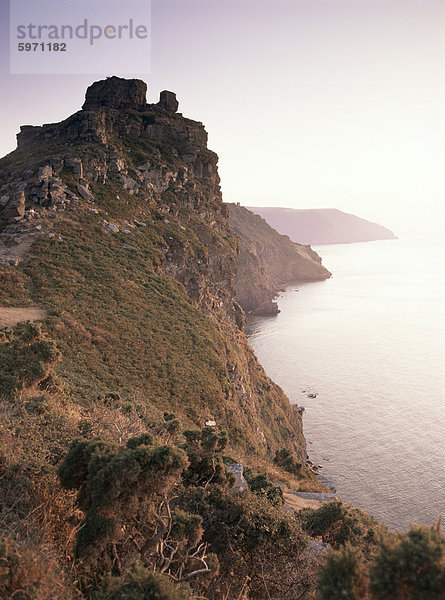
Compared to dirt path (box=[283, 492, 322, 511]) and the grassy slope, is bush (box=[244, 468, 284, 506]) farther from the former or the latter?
the grassy slope

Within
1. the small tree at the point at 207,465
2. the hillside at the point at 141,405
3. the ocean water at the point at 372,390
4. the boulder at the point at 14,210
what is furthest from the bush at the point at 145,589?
the boulder at the point at 14,210

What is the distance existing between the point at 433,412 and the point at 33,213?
2847 inches

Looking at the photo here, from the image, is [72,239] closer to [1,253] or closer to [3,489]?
[1,253]

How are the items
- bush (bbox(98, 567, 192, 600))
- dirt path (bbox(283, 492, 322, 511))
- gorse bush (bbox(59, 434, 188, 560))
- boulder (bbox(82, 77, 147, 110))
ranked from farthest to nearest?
1. boulder (bbox(82, 77, 147, 110))
2. dirt path (bbox(283, 492, 322, 511))
3. gorse bush (bbox(59, 434, 188, 560))
4. bush (bbox(98, 567, 192, 600))

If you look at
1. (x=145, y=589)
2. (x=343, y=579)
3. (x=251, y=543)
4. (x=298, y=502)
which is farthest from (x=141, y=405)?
(x=343, y=579)

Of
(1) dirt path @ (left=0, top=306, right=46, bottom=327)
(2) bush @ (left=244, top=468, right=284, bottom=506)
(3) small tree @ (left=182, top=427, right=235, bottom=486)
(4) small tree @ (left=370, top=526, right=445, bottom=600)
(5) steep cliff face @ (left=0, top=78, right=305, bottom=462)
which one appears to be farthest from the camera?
(5) steep cliff face @ (left=0, top=78, right=305, bottom=462)

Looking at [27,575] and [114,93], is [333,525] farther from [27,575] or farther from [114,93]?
[114,93]

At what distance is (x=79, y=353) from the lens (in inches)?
1115

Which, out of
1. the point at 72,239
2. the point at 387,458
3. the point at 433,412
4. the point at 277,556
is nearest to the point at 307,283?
the point at 433,412

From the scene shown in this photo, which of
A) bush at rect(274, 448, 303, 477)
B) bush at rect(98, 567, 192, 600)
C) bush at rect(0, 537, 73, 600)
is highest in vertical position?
bush at rect(0, 537, 73, 600)

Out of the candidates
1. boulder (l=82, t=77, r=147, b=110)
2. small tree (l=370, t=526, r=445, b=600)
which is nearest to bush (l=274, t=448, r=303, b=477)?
small tree (l=370, t=526, r=445, b=600)

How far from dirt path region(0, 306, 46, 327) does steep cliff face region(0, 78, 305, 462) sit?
1073mm

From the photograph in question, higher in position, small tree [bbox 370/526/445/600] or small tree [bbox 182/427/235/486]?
small tree [bbox 370/526/445/600]

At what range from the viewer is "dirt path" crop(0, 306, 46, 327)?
26388 mm
